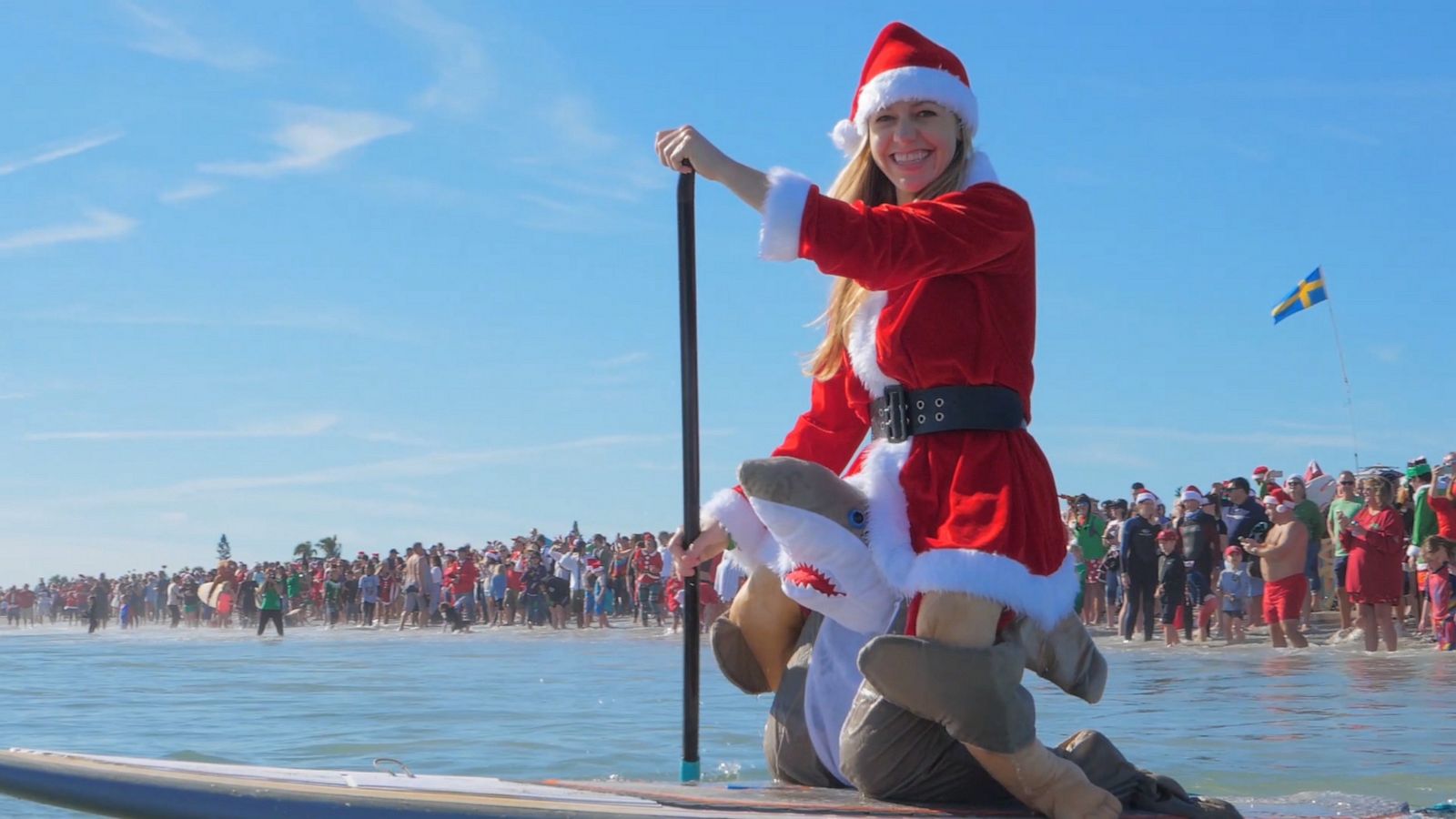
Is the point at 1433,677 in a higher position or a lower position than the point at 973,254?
lower

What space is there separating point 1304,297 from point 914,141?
55.3ft

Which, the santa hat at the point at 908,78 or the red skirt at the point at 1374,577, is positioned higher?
the santa hat at the point at 908,78

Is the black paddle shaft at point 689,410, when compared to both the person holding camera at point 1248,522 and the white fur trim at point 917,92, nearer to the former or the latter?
the white fur trim at point 917,92

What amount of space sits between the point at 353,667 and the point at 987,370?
1278 cm

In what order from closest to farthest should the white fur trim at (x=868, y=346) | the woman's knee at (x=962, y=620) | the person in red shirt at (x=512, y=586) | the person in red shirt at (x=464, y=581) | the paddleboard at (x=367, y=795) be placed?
the paddleboard at (x=367, y=795) → the woman's knee at (x=962, y=620) → the white fur trim at (x=868, y=346) → the person in red shirt at (x=512, y=586) → the person in red shirt at (x=464, y=581)

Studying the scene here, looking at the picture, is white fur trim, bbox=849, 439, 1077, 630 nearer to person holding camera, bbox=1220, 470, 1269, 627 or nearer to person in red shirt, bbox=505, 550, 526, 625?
person holding camera, bbox=1220, 470, 1269, 627

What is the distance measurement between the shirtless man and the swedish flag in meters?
6.09

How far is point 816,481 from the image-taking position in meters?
3.29

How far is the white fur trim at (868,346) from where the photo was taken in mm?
3361

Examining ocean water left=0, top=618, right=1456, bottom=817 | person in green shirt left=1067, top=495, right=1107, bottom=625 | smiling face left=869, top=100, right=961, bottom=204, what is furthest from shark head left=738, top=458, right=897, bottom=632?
person in green shirt left=1067, top=495, right=1107, bottom=625

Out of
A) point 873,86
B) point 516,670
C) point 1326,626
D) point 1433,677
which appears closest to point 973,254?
point 873,86

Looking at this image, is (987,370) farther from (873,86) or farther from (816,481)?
(873,86)

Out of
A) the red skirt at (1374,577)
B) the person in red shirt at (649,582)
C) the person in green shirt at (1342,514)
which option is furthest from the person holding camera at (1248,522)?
the person in red shirt at (649,582)

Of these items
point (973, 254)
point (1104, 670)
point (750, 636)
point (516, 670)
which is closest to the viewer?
point (973, 254)
